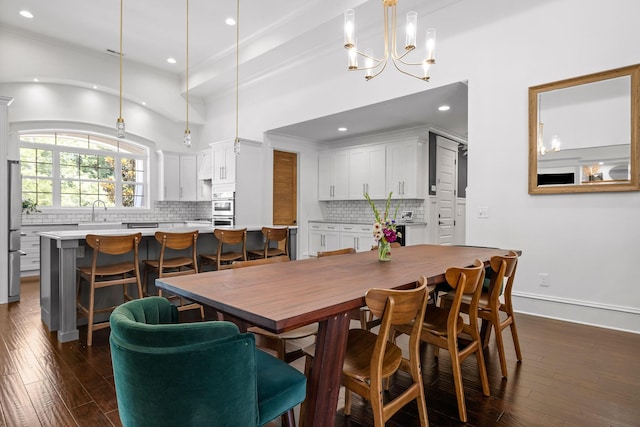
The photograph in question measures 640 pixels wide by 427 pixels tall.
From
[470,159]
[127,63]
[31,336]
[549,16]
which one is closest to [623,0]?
[549,16]

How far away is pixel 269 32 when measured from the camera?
5555 millimetres

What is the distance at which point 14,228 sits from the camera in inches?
169

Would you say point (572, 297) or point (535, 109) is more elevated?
point (535, 109)

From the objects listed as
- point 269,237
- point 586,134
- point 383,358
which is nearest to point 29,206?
point 269,237

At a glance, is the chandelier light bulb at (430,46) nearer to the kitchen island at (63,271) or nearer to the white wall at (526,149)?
the white wall at (526,149)

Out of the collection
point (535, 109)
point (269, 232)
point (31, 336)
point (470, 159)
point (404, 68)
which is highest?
point (404, 68)

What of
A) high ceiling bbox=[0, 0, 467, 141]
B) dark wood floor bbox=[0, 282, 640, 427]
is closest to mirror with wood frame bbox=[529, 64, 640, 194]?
high ceiling bbox=[0, 0, 467, 141]

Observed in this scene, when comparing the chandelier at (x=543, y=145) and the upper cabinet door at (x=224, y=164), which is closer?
the chandelier at (x=543, y=145)

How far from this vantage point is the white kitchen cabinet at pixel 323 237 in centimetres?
721

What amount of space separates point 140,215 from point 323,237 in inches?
155

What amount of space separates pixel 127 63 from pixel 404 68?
216 inches

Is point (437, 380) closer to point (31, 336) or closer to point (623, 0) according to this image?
point (31, 336)

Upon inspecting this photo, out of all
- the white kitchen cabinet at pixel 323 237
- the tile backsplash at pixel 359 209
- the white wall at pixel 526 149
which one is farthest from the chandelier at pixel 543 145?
the white kitchen cabinet at pixel 323 237

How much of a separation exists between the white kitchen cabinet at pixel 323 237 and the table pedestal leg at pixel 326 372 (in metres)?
5.70
